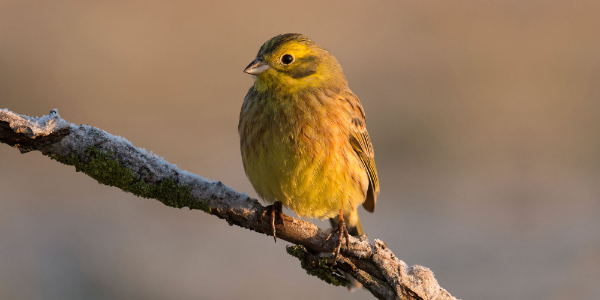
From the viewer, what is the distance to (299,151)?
351 centimetres

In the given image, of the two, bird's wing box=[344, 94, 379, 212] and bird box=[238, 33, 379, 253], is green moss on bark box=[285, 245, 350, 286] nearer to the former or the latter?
bird box=[238, 33, 379, 253]

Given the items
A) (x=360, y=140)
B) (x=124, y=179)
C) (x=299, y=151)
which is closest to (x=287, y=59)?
(x=299, y=151)

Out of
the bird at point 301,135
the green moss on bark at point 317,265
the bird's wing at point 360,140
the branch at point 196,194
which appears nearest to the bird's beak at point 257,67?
the bird at point 301,135

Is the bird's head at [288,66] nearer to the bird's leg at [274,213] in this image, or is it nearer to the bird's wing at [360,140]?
the bird's wing at [360,140]

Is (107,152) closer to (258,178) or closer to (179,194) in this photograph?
(179,194)

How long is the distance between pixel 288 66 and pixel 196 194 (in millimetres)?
1172

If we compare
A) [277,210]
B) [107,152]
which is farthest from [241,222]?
[107,152]

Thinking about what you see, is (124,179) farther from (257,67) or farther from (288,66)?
(288,66)

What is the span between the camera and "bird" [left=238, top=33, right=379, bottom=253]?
3.54m

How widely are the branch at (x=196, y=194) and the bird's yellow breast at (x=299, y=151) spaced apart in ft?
0.85

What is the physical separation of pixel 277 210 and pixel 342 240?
51cm

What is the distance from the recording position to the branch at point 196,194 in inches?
112

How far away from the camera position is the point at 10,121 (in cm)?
269

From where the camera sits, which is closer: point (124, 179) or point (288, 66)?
point (124, 179)
